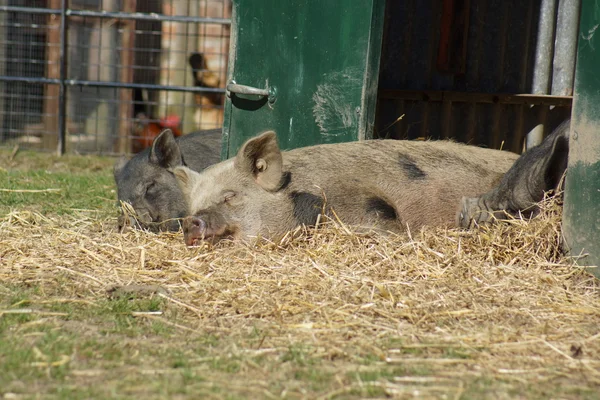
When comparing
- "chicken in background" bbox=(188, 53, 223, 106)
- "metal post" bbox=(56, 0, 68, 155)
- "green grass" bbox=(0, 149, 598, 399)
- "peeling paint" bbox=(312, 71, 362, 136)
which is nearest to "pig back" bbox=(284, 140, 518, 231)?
"peeling paint" bbox=(312, 71, 362, 136)

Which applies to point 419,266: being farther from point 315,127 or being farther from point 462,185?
point 315,127

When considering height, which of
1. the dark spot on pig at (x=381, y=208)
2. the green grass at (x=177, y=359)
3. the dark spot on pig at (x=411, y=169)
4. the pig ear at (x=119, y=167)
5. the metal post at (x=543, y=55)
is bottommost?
the green grass at (x=177, y=359)

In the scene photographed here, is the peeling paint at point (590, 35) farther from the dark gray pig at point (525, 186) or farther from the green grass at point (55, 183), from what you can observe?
the green grass at point (55, 183)

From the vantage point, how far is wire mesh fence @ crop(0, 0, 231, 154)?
10.8 meters

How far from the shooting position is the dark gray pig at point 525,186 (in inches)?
180

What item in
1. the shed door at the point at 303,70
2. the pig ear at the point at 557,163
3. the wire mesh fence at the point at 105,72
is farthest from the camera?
the wire mesh fence at the point at 105,72

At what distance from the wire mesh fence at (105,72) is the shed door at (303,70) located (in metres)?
4.49

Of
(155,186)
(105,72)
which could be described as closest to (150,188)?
(155,186)

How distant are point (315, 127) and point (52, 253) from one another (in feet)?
6.53

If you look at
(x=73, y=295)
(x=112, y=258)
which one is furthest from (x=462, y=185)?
(x=73, y=295)

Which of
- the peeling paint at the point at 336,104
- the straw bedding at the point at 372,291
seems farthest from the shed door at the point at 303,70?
the straw bedding at the point at 372,291

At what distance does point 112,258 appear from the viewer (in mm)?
4590

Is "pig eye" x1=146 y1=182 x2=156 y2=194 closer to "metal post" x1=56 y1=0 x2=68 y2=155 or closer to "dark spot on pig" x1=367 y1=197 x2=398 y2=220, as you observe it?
"dark spot on pig" x1=367 y1=197 x2=398 y2=220

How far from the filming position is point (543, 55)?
23.6ft
